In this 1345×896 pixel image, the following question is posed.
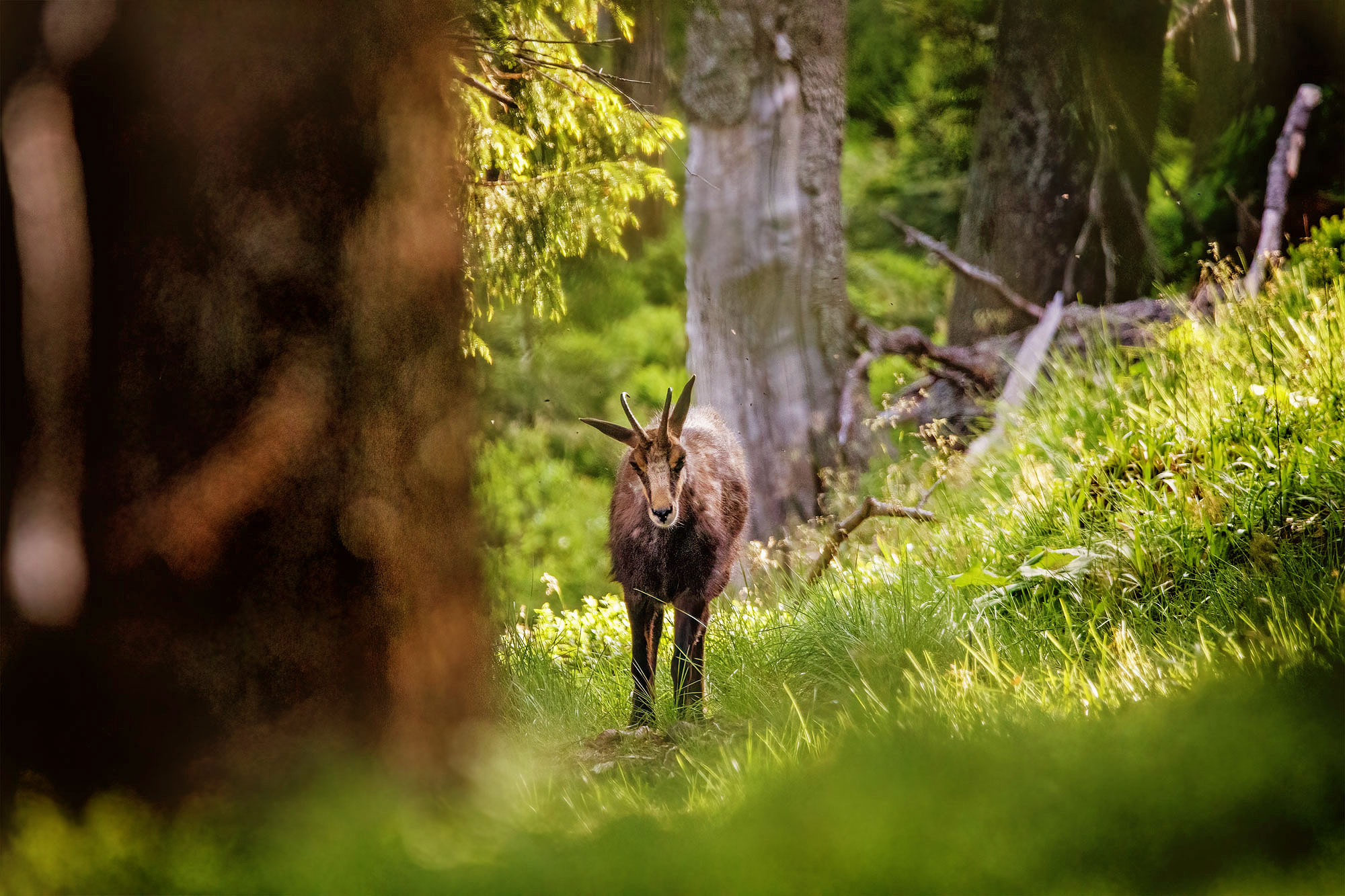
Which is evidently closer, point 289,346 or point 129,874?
point 129,874

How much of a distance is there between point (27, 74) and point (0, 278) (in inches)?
16.6

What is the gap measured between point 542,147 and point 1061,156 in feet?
9.54

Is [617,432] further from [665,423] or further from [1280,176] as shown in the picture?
[1280,176]

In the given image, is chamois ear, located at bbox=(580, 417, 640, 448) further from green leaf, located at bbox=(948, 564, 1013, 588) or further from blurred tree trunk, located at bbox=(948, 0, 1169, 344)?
blurred tree trunk, located at bbox=(948, 0, 1169, 344)

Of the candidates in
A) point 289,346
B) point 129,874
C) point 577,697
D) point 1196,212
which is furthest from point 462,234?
point 1196,212

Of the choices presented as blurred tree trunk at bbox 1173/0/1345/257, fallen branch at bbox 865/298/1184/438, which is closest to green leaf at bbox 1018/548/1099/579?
fallen branch at bbox 865/298/1184/438

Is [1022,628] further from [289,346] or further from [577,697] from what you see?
[289,346]

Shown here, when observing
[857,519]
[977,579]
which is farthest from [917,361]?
[977,579]

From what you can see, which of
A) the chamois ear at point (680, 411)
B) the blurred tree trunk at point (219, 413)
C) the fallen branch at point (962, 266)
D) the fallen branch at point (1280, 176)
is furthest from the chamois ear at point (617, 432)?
the fallen branch at point (1280, 176)

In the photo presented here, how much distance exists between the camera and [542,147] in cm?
279

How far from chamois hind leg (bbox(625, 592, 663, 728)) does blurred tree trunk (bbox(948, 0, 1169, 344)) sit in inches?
102

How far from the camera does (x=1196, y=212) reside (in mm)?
4566

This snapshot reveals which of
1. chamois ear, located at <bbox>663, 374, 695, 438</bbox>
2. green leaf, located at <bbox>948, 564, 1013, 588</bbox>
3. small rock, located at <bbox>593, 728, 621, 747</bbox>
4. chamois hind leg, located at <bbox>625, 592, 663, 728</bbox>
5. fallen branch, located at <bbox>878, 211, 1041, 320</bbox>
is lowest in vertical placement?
small rock, located at <bbox>593, 728, 621, 747</bbox>

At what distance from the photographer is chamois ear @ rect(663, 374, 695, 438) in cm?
296
